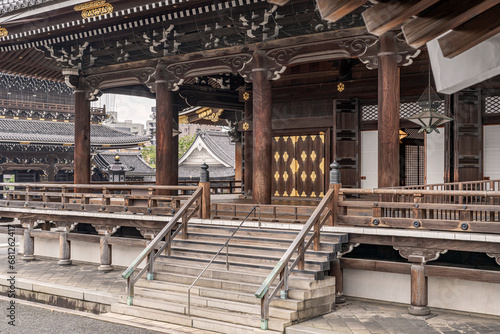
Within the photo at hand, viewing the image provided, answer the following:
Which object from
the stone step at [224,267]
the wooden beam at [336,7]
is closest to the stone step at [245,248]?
the stone step at [224,267]

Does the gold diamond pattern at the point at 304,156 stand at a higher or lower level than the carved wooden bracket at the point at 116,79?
lower

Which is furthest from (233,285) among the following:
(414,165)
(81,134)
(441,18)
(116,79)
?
(414,165)

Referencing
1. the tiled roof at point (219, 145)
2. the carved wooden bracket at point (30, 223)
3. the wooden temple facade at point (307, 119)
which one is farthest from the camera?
the tiled roof at point (219, 145)

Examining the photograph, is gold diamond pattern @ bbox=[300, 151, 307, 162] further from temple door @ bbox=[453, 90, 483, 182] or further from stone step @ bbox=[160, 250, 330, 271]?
stone step @ bbox=[160, 250, 330, 271]

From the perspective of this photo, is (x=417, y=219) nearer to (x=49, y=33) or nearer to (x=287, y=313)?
(x=287, y=313)

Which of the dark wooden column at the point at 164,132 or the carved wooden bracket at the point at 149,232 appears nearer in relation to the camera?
the carved wooden bracket at the point at 149,232

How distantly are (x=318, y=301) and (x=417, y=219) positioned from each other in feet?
7.67

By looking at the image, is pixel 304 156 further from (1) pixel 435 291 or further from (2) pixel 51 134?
(2) pixel 51 134

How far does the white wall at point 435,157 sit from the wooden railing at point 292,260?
17.2 feet

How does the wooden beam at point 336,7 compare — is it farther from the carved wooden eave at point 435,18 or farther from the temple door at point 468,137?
the temple door at point 468,137

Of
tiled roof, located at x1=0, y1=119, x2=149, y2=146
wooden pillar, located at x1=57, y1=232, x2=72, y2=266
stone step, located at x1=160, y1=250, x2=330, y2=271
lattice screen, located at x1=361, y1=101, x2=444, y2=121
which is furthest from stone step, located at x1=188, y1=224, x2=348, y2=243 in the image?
tiled roof, located at x1=0, y1=119, x2=149, y2=146

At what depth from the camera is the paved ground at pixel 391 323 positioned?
970cm

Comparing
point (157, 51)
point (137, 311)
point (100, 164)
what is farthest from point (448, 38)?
point (100, 164)

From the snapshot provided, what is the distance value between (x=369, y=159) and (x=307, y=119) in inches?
88.3
